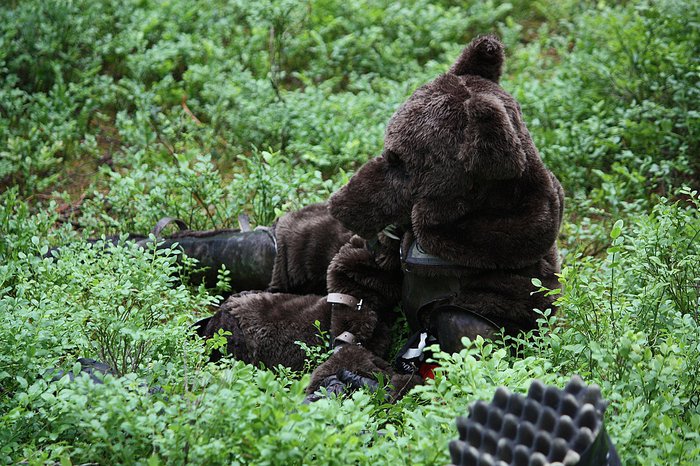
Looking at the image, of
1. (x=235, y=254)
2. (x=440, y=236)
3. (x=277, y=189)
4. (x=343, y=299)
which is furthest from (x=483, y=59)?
(x=277, y=189)

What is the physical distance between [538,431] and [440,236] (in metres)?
1.17

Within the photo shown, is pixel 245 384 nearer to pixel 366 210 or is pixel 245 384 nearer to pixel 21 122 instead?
pixel 366 210

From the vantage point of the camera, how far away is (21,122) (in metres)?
5.84

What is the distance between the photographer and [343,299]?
3.57 m

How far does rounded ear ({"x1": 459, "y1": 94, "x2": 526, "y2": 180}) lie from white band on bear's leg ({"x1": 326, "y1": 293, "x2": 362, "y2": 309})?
0.83 metres

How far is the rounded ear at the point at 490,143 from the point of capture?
3059 millimetres

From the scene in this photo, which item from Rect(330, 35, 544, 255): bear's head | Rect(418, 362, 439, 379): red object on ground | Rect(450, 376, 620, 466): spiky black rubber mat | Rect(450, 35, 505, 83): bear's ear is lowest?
Rect(418, 362, 439, 379): red object on ground

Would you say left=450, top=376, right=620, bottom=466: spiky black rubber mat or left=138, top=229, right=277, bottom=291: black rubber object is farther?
left=138, top=229, right=277, bottom=291: black rubber object

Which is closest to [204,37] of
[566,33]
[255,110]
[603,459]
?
[255,110]

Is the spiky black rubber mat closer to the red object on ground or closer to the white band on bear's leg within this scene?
the red object on ground

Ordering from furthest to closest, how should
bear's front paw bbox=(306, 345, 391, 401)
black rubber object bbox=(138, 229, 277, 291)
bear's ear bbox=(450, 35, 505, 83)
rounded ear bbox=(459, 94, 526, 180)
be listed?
1. black rubber object bbox=(138, 229, 277, 291)
2. bear's ear bbox=(450, 35, 505, 83)
3. bear's front paw bbox=(306, 345, 391, 401)
4. rounded ear bbox=(459, 94, 526, 180)

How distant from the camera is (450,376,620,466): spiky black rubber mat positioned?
2139 mm

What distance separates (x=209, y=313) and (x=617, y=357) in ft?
7.33

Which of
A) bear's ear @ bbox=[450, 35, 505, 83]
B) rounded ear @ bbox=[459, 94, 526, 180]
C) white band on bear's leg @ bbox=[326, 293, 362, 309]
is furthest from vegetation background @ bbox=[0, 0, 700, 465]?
bear's ear @ bbox=[450, 35, 505, 83]
